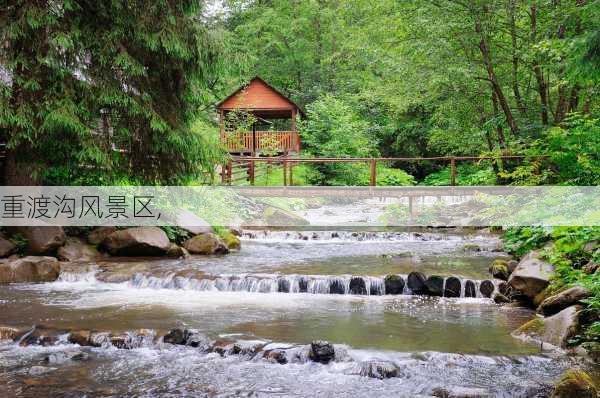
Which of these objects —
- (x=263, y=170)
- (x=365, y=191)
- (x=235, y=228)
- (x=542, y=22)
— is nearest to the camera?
(x=542, y=22)

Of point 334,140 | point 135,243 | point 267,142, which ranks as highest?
point 334,140

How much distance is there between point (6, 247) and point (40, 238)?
63 centimetres

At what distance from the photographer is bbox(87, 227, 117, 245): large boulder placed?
1209 centimetres

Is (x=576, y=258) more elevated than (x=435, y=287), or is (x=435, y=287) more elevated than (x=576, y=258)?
(x=576, y=258)

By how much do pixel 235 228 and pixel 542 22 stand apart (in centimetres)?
974

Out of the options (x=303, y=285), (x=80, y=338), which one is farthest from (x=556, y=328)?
(x=80, y=338)

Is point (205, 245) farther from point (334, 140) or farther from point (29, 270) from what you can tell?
point (334, 140)

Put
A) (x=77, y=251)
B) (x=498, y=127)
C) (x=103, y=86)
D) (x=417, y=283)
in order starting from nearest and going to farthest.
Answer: (x=417, y=283) < (x=103, y=86) < (x=77, y=251) < (x=498, y=127)

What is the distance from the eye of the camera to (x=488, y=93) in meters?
15.4

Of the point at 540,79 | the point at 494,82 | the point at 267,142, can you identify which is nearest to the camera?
the point at 540,79

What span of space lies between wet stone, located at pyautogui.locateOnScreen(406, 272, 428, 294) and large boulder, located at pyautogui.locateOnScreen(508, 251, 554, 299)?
4.48ft

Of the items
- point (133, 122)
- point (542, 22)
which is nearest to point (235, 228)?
point (133, 122)

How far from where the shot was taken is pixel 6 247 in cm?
1048

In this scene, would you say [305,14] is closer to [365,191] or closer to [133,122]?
[365,191]
